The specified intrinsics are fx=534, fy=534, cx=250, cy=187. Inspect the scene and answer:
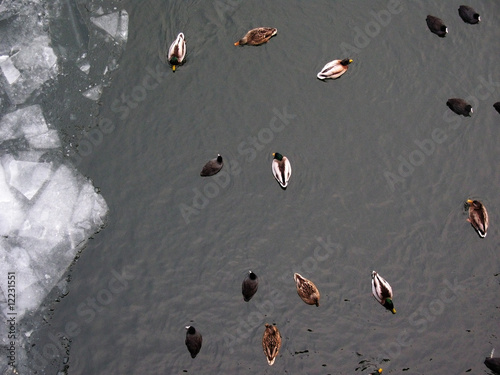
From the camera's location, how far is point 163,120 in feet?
28.4

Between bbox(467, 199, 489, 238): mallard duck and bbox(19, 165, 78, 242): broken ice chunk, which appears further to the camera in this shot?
bbox(467, 199, 489, 238): mallard duck

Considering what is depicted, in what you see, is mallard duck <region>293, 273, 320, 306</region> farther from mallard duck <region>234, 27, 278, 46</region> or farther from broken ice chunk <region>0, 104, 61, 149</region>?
broken ice chunk <region>0, 104, 61, 149</region>

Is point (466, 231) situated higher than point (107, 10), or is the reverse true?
point (107, 10)

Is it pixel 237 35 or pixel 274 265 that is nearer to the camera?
pixel 274 265

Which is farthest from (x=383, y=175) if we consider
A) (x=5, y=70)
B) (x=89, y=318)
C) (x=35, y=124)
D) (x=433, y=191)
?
(x=5, y=70)

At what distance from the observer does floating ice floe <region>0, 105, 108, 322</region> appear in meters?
7.90

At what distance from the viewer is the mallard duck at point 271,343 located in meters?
7.57

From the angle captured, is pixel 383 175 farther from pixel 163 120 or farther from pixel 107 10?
pixel 107 10

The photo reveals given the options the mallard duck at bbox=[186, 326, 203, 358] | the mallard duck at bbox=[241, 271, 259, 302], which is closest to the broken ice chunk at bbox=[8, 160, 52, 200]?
the mallard duck at bbox=[186, 326, 203, 358]

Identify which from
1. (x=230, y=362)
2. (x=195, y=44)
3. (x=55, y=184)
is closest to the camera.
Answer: (x=230, y=362)

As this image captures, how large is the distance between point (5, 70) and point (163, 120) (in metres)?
2.69

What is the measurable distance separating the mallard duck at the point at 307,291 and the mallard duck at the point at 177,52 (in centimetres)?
404

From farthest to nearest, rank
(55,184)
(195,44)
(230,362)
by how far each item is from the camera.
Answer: (195,44)
(55,184)
(230,362)

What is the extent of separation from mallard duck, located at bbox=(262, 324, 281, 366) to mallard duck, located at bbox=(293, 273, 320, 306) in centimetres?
63
